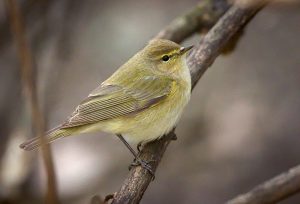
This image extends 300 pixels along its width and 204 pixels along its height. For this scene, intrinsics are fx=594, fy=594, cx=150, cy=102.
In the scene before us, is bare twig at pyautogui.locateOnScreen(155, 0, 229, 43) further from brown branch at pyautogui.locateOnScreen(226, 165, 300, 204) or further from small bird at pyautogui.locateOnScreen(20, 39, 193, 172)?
brown branch at pyautogui.locateOnScreen(226, 165, 300, 204)

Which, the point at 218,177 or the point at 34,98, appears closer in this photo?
the point at 34,98

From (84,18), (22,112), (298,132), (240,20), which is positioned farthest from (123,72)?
(84,18)

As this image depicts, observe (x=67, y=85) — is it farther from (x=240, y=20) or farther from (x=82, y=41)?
(x=240, y=20)

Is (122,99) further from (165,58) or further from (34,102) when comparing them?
(34,102)

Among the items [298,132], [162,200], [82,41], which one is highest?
[82,41]

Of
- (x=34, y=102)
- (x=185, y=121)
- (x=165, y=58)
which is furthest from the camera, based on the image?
(x=185, y=121)

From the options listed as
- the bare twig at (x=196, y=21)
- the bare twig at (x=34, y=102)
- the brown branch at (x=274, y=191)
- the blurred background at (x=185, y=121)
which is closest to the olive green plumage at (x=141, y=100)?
the bare twig at (x=196, y=21)

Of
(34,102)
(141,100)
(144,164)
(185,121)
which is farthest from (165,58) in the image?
(34,102)
